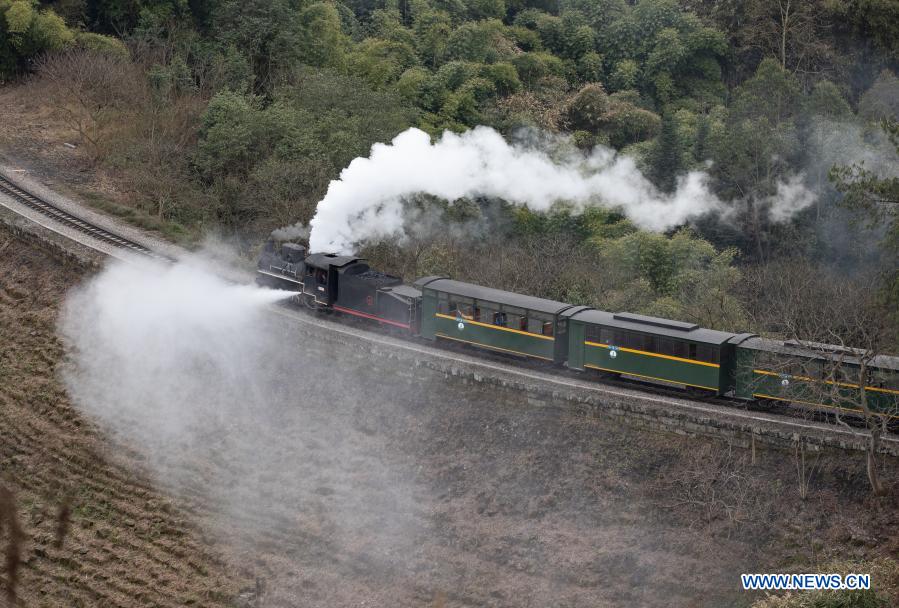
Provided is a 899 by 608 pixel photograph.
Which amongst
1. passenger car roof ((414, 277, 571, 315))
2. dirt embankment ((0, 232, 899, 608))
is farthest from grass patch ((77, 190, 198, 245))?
passenger car roof ((414, 277, 571, 315))

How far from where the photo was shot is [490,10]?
69750 millimetres

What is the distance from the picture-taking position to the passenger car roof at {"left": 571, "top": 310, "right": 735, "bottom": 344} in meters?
28.2

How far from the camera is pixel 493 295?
31359mm

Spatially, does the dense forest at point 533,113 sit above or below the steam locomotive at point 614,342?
above

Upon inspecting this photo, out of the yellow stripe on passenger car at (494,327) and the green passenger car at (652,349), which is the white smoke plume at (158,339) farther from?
the green passenger car at (652,349)

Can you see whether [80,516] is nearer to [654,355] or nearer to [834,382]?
[654,355]

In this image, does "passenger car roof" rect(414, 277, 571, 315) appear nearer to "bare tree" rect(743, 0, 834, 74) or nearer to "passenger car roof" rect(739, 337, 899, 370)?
"passenger car roof" rect(739, 337, 899, 370)

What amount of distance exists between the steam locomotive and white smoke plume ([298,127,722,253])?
1.69 metres

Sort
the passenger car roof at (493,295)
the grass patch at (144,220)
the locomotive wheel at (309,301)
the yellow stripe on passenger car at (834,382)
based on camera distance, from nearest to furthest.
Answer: the yellow stripe on passenger car at (834,382) < the passenger car roof at (493,295) < the locomotive wheel at (309,301) < the grass patch at (144,220)

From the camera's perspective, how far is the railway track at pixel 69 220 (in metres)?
41.6

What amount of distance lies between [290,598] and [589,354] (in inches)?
407

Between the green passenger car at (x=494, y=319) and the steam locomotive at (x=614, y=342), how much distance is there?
0.10 ft

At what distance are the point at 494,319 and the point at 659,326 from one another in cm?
483

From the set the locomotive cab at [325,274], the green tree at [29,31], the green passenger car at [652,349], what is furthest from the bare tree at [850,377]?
the green tree at [29,31]
